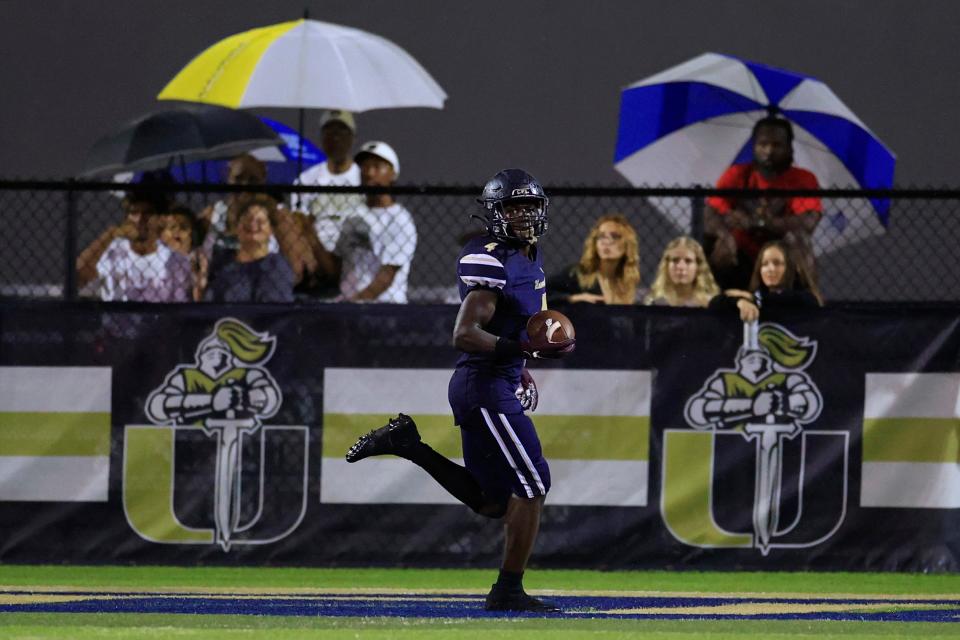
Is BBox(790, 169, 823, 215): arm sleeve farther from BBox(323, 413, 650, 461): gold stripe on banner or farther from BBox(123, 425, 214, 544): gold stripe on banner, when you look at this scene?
BBox(123, 425, 214, 544): gold stripe on banner

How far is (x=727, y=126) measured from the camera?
10727 mm

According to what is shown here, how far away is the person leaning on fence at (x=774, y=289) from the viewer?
345 inches

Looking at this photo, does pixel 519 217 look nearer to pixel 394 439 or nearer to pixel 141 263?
pixel 394 439

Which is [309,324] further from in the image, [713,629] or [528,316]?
[713,629]

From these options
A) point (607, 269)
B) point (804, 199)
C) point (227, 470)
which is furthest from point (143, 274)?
point (804, 199)

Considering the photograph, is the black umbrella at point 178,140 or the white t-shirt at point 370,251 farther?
the black umbrella at point 178,140

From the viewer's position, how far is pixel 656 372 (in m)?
8.79

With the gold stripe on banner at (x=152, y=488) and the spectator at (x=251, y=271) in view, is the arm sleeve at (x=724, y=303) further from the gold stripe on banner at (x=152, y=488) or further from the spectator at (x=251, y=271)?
the gold stripe on banner at (x=152, y=488)

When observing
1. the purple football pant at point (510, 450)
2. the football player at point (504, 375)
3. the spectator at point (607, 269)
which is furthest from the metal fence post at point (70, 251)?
the purple football pant at point (510, 450)

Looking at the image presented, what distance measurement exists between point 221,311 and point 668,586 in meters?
2.65

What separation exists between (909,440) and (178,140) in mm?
4622

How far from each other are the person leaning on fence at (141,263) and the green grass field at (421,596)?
1460 millimetres

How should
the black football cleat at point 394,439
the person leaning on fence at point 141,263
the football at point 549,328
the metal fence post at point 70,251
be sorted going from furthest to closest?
the person leaning on fence at point 141,263 → the metal fence post at point 70,251 → the black football cleat at point 394,439 → the football at point 549,328

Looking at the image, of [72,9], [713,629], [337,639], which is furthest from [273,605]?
[72,9]
